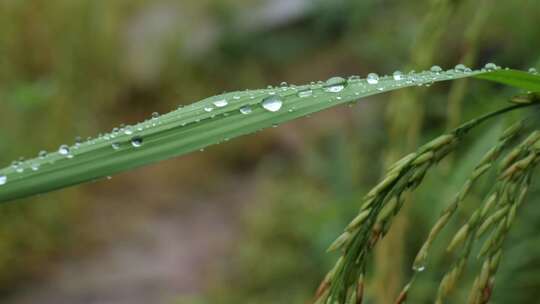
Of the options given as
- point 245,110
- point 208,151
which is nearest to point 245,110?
point 245,110

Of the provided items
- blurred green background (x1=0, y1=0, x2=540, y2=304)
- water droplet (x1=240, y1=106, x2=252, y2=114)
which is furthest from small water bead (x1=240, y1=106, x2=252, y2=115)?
blurred green background (x1=0, y1=0, x2=540, y2=304)

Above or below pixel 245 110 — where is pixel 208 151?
above

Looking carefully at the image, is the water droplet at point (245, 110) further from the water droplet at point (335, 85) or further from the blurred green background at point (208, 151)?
the blurred green background at point (208, 151)

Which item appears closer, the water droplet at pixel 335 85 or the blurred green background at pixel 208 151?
the water droplet at pixel 335 85

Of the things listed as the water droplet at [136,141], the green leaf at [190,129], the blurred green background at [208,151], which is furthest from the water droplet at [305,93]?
the blurred green background at [208,151]

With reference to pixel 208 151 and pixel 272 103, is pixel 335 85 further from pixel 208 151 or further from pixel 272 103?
pixel 208 151

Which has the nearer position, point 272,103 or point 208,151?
point 272,103

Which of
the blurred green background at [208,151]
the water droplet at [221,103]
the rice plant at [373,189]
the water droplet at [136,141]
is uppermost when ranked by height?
the blurred green background at [208,151]

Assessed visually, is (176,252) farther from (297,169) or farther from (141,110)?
(141,110)
